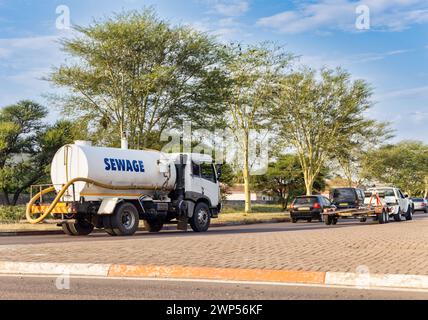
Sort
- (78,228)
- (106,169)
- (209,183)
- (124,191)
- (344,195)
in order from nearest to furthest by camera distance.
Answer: (106,169) < (124,191) < (78,228) < (209,183) < (344,195)

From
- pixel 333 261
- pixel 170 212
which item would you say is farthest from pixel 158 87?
pixel 333 261

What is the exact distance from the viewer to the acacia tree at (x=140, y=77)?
33281mm

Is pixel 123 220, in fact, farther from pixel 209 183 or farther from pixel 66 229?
pixel 209 183

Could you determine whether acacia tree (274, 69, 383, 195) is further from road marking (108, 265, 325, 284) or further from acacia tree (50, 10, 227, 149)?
road marking (108, 265, 325, 284)

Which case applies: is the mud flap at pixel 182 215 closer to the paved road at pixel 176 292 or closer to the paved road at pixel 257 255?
the paved road at pixel 257 255

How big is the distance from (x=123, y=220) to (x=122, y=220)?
96 millimetres

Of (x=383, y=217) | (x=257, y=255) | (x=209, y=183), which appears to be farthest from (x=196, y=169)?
(x=257, y=255)

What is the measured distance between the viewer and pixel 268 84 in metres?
45.4

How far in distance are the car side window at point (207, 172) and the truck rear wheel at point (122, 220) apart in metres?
3.85

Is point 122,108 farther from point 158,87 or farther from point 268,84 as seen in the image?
point 268,84

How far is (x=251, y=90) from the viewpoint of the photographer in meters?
45.1

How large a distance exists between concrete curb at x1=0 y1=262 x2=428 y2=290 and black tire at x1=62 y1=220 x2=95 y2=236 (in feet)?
37.9
